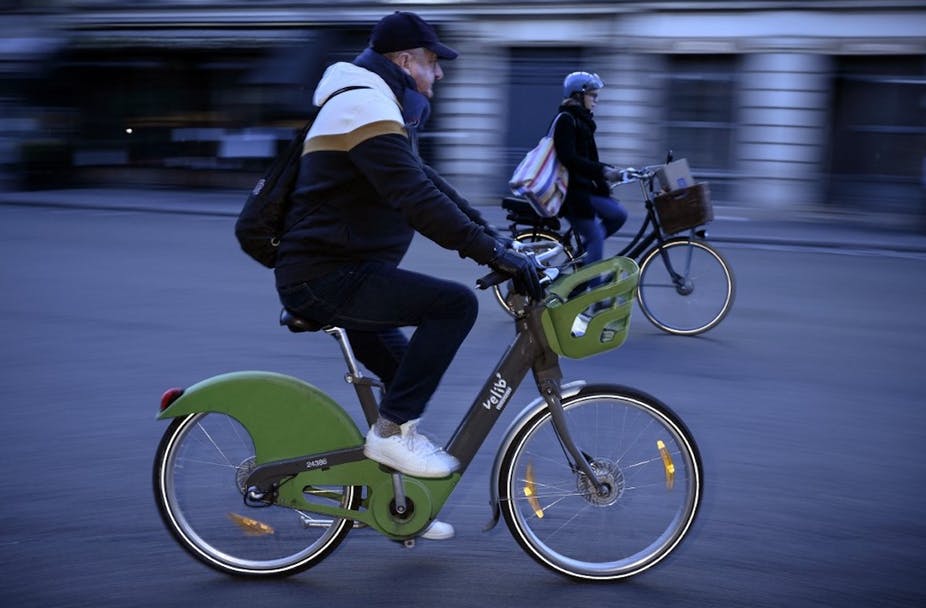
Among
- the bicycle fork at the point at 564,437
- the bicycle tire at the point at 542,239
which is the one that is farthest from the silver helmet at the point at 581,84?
the bicycle fork at the point at 564,437

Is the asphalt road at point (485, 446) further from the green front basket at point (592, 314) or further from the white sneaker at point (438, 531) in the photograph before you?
the green front basket at point (592, 314)

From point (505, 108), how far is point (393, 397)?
1765cm

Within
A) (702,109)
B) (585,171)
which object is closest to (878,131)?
(702,109)

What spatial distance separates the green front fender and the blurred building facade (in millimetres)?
14497

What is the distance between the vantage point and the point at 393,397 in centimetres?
361

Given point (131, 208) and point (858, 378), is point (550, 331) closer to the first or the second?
point (858, 378)

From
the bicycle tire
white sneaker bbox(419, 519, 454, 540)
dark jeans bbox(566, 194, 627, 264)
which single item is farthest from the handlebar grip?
the bicycle tire

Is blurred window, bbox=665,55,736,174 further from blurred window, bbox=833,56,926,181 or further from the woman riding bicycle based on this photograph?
the woman riding bicycle

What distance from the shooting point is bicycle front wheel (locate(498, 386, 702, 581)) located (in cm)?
369

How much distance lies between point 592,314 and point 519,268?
36cm

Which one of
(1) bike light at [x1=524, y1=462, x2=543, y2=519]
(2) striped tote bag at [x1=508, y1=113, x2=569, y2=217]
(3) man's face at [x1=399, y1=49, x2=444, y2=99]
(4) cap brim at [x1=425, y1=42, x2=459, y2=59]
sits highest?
(4) cap brim at [x1=425, y1=42, x2=459, y2=59]

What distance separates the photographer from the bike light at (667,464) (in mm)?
3747

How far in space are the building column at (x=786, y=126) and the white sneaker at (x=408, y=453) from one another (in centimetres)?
1572

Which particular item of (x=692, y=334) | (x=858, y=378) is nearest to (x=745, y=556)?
(x=858, y=378)
